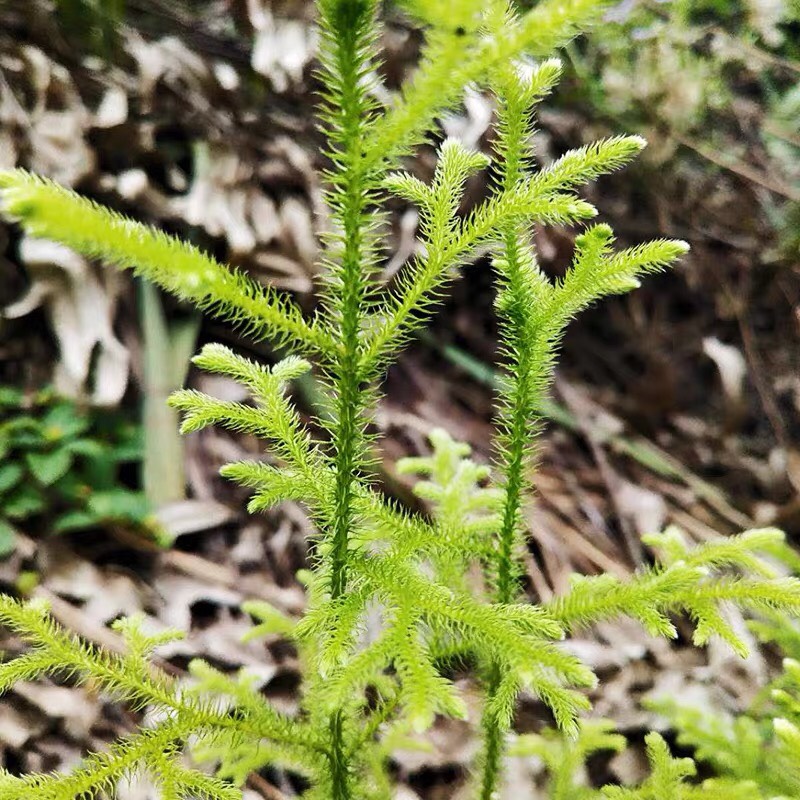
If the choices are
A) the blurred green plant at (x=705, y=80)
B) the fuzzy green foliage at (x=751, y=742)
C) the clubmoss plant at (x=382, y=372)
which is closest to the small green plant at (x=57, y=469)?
the clubmoss plant at (x=382, y=372)

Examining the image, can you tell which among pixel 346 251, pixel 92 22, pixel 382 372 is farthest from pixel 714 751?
pixel 92 22

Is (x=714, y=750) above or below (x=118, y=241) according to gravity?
below

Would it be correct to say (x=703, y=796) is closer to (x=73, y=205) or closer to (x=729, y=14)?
(x=73, y=205)

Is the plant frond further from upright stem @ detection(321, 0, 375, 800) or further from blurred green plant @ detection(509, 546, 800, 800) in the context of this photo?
blurred green plant @ detection(509, 546, 800, 800)

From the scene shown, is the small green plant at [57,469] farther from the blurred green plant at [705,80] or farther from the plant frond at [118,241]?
the blurred green plant at [705,80]

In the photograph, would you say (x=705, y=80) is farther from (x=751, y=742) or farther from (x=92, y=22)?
(x=751, y=742)

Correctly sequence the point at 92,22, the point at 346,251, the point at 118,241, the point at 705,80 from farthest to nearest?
the point at 705,80 < the point at 92,22 < the point at 346,251 < the point at 118,241

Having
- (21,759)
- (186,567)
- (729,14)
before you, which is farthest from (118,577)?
(729,14)
